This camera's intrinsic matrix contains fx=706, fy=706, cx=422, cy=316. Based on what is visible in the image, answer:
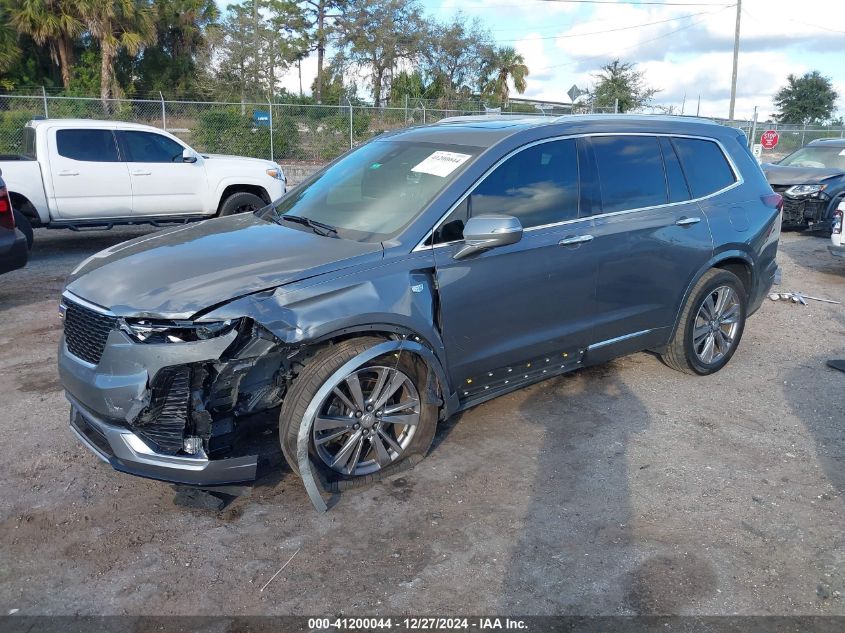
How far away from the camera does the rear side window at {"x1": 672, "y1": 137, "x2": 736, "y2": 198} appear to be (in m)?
5.17

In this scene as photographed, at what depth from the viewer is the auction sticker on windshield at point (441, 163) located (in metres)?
4.12

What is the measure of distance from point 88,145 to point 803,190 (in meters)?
11.4

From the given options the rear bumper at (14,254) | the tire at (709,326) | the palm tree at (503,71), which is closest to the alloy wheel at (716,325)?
→ the tire at (709,326)

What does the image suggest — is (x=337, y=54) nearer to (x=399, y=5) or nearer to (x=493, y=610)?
(x=399, y=5)

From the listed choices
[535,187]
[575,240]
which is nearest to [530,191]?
[535,187]

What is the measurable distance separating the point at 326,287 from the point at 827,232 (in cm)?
1194

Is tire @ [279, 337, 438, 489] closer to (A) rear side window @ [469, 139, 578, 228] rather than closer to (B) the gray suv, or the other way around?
(B) the gray suv

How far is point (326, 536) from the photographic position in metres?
3.43

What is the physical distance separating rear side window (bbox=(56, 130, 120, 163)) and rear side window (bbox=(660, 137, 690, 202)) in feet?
26.0

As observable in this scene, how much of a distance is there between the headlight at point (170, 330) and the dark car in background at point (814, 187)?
1162 centimetres

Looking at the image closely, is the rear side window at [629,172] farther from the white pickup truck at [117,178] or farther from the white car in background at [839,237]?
the white pickup truck at [117,178]

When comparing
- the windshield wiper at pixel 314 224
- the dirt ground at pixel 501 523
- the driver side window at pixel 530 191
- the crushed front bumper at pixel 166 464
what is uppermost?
the driver side window at pixel 530 191

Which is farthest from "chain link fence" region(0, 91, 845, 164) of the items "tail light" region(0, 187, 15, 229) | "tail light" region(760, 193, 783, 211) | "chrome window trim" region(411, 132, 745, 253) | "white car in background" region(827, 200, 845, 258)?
"chrome window trim" region(411, 132, 745, 253)

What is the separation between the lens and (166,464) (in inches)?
129
